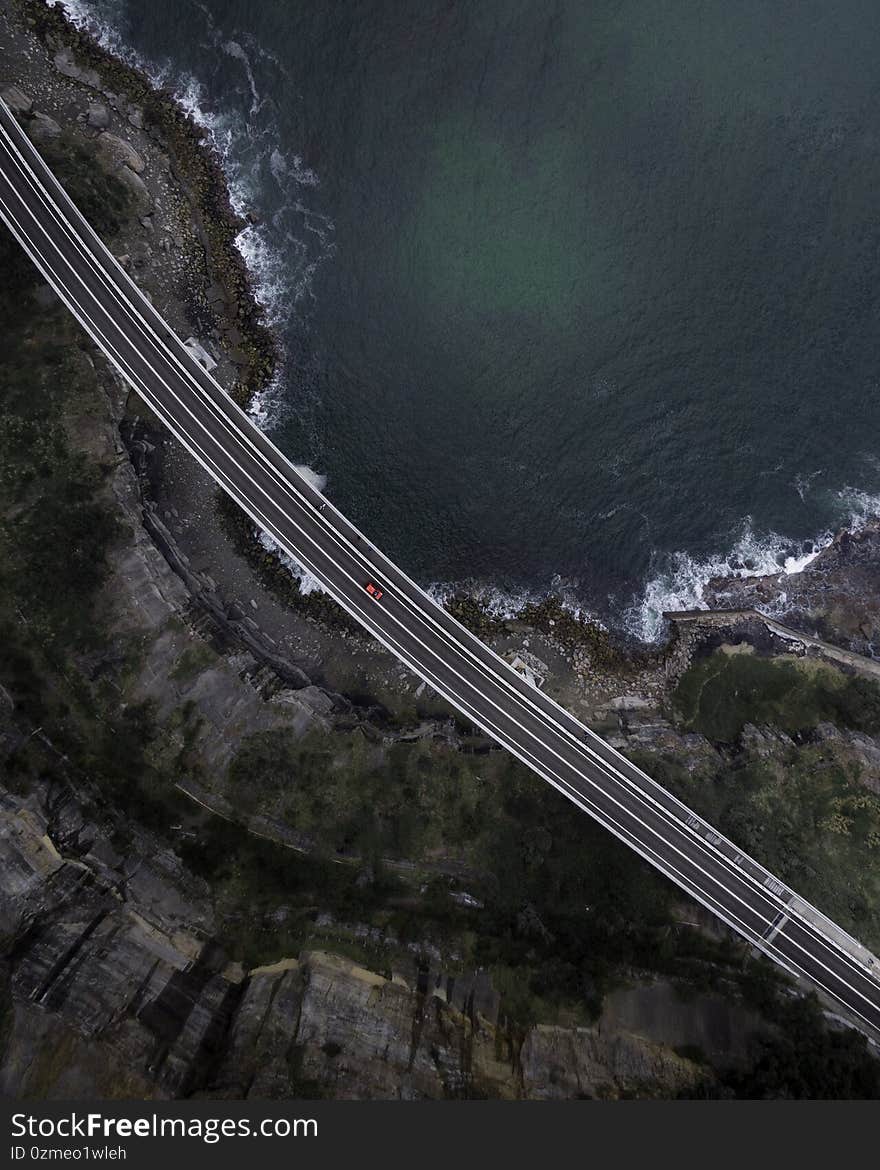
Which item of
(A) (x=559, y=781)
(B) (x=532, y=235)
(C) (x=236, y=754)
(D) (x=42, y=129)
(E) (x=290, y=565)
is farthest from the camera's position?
(B) (x=532, y=235)

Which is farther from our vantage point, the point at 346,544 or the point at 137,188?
the point at 137,188

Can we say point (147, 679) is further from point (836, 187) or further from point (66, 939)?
point (836, 187)

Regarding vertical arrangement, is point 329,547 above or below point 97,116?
below

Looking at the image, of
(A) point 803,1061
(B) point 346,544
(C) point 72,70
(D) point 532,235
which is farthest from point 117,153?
(A) point 803,1061

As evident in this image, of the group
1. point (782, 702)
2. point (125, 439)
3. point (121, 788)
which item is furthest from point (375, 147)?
point (782, 702)

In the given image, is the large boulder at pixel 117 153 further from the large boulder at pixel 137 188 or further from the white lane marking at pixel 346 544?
the white lane marking at pixel 346 544

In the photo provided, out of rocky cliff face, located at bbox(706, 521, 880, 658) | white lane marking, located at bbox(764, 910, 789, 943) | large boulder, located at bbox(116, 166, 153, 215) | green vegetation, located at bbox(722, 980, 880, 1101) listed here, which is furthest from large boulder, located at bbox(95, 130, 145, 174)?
green vegetation, located at bbox(722, 980, 880, 1101)

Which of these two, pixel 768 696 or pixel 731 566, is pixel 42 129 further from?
pixel 768 696

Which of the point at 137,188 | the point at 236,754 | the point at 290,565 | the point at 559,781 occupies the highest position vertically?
the point at 137,188
